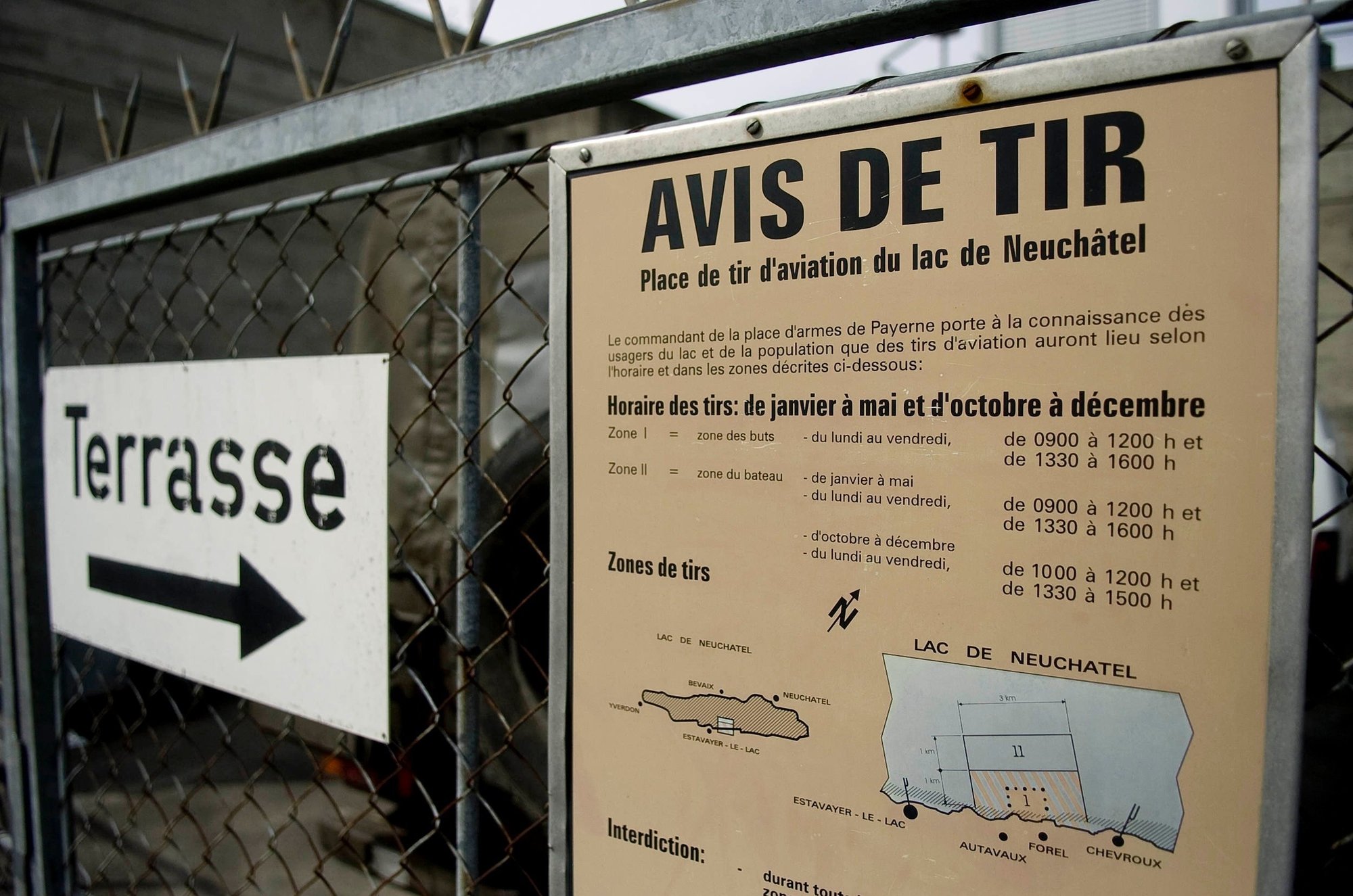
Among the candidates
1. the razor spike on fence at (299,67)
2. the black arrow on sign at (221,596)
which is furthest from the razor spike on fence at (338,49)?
the black arrow on sign at (221,596)

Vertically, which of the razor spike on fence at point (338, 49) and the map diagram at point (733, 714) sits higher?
the razor spike on fence at point (338, 49)

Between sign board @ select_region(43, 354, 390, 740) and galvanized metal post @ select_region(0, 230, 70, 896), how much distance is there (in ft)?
0.18

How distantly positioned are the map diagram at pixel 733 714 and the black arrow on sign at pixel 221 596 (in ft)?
2.35

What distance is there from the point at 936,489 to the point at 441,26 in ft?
2.90

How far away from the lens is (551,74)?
967mm

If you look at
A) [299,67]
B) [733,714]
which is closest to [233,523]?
[299,67]

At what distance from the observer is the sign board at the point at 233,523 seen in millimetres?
1191

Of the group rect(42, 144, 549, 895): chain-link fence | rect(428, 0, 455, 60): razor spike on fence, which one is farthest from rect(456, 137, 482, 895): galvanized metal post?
rect(428, 0, 455, 60): razor spike on fence

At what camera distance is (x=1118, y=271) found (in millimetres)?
649

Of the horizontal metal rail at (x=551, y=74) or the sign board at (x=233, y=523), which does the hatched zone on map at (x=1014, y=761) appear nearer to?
the horizontal metal rail at (x=551, y=74)

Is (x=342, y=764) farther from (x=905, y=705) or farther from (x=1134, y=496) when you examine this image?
(x=1134, y=496)

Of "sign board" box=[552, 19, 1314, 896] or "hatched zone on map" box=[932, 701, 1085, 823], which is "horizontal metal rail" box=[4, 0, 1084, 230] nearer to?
"sign board" box=[552, 19, 1314, 896]

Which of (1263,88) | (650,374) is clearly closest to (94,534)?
(650,374)

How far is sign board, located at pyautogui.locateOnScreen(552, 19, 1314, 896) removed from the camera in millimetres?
626
